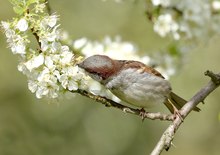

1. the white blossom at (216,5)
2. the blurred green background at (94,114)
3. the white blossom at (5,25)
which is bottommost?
the white blossom at (5,25)

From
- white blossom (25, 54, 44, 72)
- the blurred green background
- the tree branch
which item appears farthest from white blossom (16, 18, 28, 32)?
the blurred green background

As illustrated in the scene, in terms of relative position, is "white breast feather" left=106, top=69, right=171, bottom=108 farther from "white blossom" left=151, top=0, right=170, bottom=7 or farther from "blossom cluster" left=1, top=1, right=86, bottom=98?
"white blossom" left=151, top=0, right=170, bottom=7

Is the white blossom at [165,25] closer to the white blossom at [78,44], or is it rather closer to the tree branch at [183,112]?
the white blossom at [78,44]

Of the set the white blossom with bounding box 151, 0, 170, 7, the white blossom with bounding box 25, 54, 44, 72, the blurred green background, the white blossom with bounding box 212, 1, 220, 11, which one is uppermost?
the blurred green background

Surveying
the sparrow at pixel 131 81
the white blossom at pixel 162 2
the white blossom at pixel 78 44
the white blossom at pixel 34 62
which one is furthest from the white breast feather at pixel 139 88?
the white blossom at pixel 78 44

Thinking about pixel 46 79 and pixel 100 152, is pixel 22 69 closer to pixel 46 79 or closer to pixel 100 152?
pixel 46 79

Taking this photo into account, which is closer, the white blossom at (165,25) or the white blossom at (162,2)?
the white blossom at (162,2)

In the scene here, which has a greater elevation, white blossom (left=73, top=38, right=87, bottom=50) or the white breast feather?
white blossom (left=73, top=38, right=87, bottom=50)
